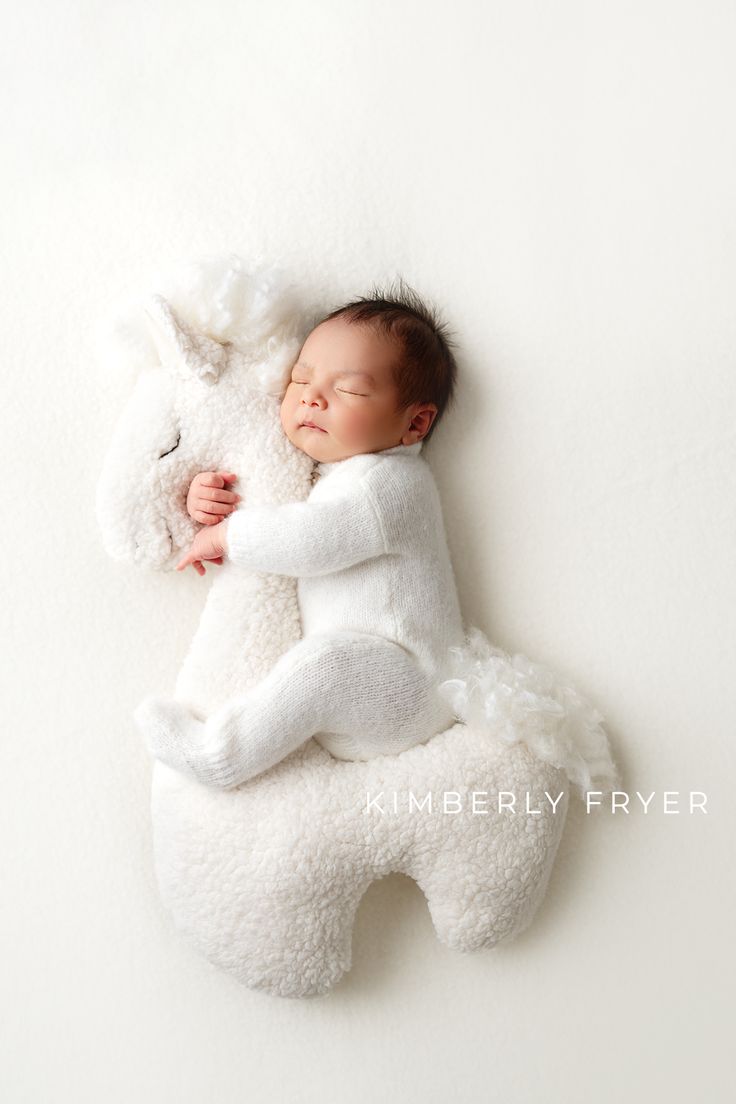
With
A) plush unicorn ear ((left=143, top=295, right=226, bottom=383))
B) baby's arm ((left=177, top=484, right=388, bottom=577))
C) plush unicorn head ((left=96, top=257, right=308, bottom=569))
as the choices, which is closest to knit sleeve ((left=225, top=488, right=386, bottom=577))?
baby's arm ((left=177, top=484, right=388, bottom=577))

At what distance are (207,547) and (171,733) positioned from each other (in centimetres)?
23

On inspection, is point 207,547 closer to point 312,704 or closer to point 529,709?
point 312,704

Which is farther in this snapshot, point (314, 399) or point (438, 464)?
point (438, 464)

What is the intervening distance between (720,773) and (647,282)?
2.27ft

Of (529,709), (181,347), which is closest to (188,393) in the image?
(181,347)

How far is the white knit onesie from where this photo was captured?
121 cm

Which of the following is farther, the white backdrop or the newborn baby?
the white backdrop

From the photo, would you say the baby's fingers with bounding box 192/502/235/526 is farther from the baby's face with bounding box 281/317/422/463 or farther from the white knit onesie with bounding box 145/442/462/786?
the baby's face with bounding box 281/317/422/463

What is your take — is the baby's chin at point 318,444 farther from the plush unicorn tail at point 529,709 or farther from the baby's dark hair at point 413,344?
the plush unicorn tail at point 529,709

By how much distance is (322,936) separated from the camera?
1.26 meters

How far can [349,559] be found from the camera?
1240 millimetres

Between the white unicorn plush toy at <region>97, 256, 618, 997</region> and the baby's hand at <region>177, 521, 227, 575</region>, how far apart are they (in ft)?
0.09

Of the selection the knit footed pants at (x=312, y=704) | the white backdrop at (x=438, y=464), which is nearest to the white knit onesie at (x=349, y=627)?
the knit footed pants at (x=312, y=704)

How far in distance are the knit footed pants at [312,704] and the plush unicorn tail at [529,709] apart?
0.06m
